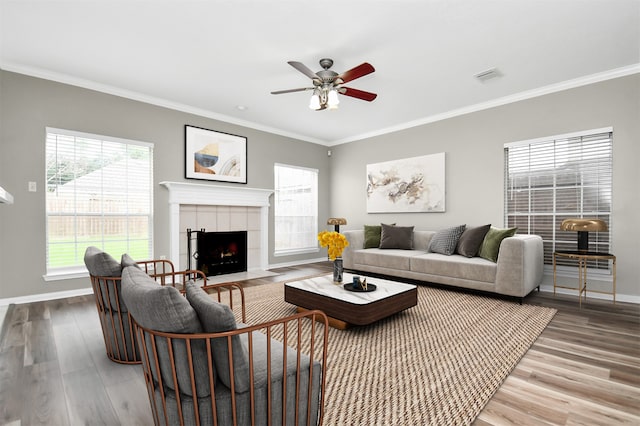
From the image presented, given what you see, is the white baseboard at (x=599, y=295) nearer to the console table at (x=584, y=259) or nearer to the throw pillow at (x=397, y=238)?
the console table at (x=584, y=259)

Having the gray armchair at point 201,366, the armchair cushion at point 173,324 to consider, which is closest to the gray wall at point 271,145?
the gray armchair at point 201,366

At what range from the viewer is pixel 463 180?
16.3ft

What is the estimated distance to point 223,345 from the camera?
1120 millimetres

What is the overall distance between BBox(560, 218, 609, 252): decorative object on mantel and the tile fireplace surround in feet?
14.5

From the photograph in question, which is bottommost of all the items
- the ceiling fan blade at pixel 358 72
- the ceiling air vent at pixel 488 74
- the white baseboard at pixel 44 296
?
the white baseboard at pixel 44 296

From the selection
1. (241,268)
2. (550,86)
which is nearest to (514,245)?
(550,86)

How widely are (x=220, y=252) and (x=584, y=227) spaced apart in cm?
497

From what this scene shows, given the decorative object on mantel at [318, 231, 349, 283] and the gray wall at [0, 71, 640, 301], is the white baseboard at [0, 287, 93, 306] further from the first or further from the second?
the decorative object on mantel at [318, 231, 349, 283]

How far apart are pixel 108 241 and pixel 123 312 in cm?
259

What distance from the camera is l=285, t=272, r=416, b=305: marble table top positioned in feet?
9.02

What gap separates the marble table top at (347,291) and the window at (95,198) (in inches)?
103

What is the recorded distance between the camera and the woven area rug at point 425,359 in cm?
164

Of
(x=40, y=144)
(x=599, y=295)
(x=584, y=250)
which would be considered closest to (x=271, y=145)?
(x=40, y=144)

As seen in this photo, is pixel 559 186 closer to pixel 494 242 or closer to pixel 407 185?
pixel 494 242
